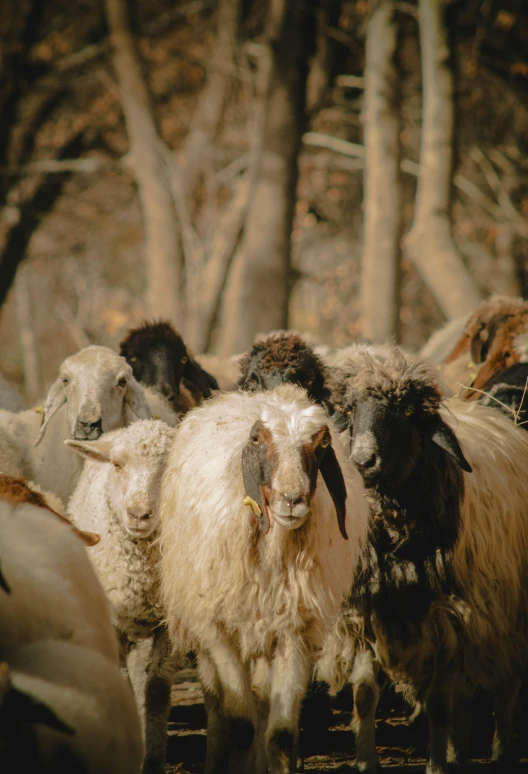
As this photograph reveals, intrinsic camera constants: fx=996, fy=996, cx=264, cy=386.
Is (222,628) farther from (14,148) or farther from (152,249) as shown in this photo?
(14,148)

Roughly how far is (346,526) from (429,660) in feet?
3.58

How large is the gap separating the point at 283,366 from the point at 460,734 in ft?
8.50

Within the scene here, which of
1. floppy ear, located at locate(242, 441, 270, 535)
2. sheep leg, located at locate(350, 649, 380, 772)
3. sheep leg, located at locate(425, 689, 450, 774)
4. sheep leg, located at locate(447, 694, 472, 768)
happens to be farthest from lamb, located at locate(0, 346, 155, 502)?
sheep leg, located at locate(447, 694, 472, 768)

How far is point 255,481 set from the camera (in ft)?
16.3

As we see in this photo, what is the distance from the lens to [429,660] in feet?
18.8

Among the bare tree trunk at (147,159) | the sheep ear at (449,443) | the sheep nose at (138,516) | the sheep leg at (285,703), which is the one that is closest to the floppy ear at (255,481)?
the sheep leg at (285,703)

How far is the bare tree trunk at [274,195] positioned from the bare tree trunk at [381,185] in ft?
3.41

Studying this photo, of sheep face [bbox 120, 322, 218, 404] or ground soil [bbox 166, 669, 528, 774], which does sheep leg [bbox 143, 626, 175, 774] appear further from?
sheep face [bbox 120, 322, 218, 404]

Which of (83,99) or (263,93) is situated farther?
(83,99)

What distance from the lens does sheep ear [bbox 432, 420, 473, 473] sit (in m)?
5.68

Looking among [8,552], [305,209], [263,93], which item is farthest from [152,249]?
[8,552]

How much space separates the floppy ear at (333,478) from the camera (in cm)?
504

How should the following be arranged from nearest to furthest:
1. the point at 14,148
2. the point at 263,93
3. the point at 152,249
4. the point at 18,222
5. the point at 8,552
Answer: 1. the point at 8,552
2. the point at 263,93
3. the point at 152,249
4. the point at 18,222
5. the point at 14,148

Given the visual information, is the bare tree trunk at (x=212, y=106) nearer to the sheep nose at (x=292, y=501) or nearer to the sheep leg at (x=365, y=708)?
the sheep leg at (x=365, y=708)
